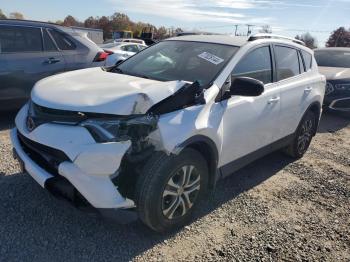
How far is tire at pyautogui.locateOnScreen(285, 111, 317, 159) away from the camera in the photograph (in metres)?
4.99

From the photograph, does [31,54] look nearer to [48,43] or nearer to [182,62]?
[48,43]

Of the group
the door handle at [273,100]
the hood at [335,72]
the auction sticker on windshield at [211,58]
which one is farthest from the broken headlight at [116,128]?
the hood at [335,72]

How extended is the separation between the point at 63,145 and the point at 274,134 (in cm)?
262

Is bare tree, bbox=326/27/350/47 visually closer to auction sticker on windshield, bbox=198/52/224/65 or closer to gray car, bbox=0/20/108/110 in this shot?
gray car, bbox=0/20/108/110

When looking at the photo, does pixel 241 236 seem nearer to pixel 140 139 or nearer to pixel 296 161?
pixel 140 139

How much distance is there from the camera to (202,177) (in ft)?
10.7

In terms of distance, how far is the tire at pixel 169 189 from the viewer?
2730 mm

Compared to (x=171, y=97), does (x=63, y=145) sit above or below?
below

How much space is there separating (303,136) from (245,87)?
2315 millimetres

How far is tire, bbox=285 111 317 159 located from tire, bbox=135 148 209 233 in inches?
87.0

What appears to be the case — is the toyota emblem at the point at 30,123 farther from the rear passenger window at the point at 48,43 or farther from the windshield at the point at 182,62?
the rear passenger window at the point at 48,43

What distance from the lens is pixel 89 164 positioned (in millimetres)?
2549

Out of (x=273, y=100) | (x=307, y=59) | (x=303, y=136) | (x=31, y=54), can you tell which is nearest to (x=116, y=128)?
(x=273, y=100)

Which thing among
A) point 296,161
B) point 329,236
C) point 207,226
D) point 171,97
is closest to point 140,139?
point 171,97
